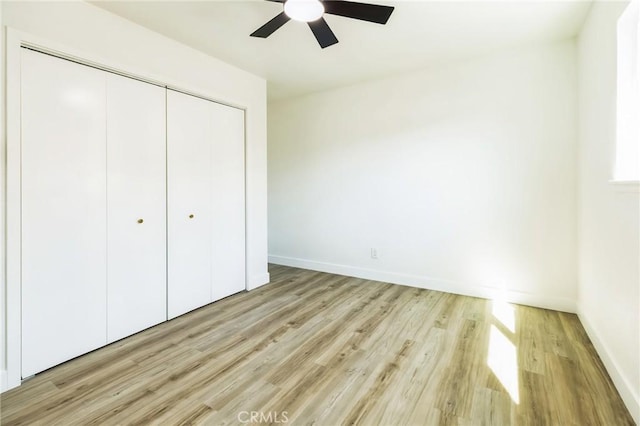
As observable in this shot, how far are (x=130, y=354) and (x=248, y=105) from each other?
2535mm

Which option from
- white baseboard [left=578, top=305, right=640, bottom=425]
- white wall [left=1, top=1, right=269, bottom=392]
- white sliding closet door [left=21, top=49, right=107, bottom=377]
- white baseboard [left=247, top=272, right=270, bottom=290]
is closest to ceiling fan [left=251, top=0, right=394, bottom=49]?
white wall [left=1, top=1, right=269, bottom=392]

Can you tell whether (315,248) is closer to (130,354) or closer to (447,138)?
(447,138)

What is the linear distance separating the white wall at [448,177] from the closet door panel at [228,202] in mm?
1175

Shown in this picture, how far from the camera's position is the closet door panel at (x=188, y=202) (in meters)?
2.55

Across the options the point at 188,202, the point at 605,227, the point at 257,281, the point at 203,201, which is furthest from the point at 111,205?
the point at 605,227

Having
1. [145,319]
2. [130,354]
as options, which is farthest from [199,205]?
[130,354]

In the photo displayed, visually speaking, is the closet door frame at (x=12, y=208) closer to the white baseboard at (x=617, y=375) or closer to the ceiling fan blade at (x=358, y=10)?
the ceiling fan blade at (x=358, y=10)

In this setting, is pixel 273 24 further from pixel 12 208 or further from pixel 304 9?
pixel 12 208

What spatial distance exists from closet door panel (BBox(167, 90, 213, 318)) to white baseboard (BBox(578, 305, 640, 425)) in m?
3.03

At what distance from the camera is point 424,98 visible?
322 cm

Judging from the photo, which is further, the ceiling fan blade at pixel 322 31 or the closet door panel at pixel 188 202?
the closet door panel at pixel 188 202

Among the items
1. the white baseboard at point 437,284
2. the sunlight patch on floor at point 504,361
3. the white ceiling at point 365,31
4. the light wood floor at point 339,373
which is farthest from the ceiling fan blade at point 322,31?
the white baseboard at point 437,284

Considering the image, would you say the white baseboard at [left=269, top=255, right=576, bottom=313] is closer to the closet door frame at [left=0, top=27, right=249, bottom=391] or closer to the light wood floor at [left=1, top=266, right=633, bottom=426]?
the light wood floor at [left=1, top=266, right=633, bottom=426]

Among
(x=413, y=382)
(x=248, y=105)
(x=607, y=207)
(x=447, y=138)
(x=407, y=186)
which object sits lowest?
(x=413, y=382)
